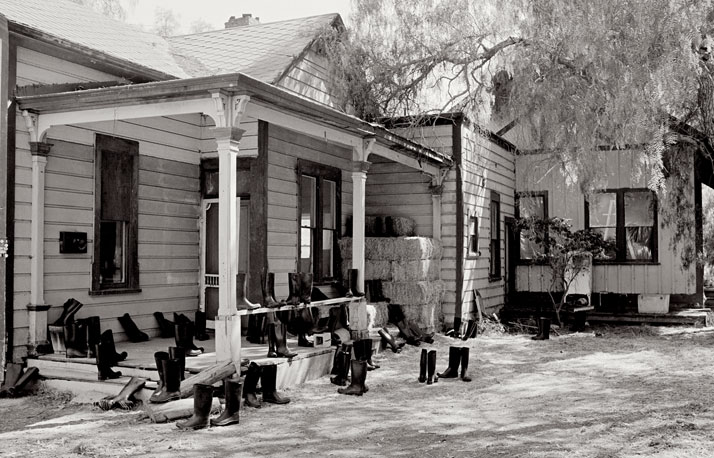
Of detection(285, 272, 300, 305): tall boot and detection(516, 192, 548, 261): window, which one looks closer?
detection(285, 272, 300, 305): tall boot

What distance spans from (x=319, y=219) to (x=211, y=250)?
6.11 ft

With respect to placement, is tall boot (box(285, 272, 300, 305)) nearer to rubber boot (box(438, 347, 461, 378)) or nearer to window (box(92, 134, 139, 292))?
rubber boot (box(438, 347, 461, 378))

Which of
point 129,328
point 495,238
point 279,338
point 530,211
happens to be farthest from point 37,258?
point 530,211

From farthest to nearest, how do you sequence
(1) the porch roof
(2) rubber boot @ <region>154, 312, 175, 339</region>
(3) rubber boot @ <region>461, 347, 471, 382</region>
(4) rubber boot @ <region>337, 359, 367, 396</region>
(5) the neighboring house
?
(2) rubber boot @ <region>154, 312, 175, 339</region> < (3) rubber boot @ <region>461, 347, 471, 382</region> < (4) rubber boot @ <region>337, 359, 367, 396</region> < (5) the neighboring house < (1) the porch roof

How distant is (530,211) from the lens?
55.0ft

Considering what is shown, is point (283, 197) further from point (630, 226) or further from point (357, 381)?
point (630, 226)

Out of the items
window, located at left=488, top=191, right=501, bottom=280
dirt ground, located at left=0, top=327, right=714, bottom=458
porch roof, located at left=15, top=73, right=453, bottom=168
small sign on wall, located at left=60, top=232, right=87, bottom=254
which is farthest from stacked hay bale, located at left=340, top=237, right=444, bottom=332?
small sign on wall, located at left=60, top=232, right=87, bottom=254

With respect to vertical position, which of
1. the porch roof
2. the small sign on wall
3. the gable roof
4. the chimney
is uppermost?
the chimney

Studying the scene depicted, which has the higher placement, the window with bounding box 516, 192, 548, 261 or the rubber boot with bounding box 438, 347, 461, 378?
the window with bounding box 516, 192, 548, 261

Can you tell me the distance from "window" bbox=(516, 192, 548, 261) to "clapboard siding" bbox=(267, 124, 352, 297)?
7206 millimetres

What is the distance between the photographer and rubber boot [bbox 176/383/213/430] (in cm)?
591

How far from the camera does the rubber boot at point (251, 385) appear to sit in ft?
22.1

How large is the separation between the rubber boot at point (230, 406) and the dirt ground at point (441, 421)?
0.24ft

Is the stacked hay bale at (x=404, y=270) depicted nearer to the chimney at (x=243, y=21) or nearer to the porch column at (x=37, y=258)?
the porch column at (x=37, y=258)
